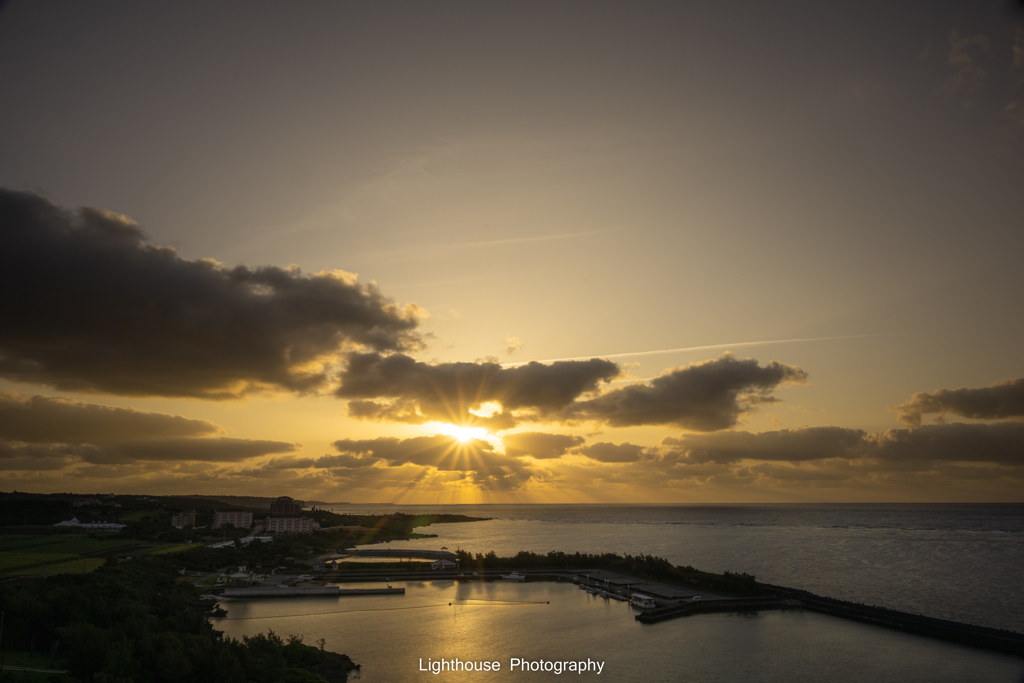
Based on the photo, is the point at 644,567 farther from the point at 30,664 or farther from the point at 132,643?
the point at 30,664

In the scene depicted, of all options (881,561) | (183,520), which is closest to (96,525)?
(183,520)

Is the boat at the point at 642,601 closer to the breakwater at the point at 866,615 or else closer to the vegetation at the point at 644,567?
the breakwater at the point at 866,615

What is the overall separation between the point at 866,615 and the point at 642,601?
2077cm

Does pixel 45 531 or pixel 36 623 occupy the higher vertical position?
pixel 36 623

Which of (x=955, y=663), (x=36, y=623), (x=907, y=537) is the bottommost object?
(x=907, y=537)

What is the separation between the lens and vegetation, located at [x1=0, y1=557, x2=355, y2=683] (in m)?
24.1

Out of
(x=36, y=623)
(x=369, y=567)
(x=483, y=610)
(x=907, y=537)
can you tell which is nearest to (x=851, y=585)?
(x=483, y=610)

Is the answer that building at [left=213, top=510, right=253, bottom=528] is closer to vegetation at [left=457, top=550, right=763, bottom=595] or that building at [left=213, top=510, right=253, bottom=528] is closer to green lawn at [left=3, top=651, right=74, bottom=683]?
vegetation at [left=457, top=550, right=763, bottom=595]

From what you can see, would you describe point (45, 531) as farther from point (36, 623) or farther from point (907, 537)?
point (907, 537)

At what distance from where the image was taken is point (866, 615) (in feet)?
174

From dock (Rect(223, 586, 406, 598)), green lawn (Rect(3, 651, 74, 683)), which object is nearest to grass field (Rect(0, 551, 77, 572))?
dock (Rect(223, 586, 406, 598))

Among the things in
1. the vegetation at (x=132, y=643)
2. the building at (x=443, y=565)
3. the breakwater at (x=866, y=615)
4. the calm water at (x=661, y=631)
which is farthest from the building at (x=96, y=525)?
the breakwater at (x=866, y=615)

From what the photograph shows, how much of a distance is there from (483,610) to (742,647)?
2626 centimetres

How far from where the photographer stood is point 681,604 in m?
58.1
